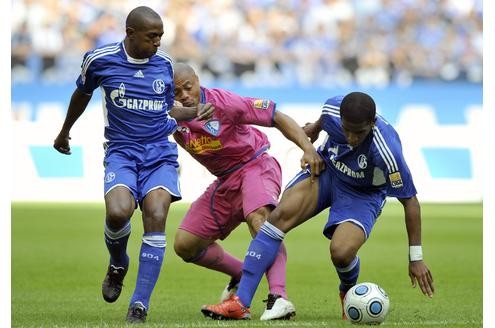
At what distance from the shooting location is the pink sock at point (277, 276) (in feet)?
26.0

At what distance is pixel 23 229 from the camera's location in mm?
17047

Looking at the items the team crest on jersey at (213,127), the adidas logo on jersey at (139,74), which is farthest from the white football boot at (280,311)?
the adidas logo on jersey at (139,74)

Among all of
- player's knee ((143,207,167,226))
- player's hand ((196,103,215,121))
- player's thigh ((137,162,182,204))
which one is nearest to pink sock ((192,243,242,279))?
player's thigh ((137,162,182,204))

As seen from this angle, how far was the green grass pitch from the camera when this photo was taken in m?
7.86

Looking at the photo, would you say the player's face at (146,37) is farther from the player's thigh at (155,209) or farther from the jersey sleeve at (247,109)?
the player's thigh at (155,209)

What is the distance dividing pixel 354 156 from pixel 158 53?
171 centimetres

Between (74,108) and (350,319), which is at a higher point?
(74,108)

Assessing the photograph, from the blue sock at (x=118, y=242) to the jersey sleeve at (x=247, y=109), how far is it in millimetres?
1314

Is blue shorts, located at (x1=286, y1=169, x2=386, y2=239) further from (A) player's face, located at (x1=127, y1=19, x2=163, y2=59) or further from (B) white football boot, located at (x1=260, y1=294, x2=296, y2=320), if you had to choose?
(A) player's face, located at (x1=127, y1=19, x2=163, y2=59)

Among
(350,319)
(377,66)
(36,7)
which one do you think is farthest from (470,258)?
(36,7)

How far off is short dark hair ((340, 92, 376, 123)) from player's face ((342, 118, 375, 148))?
0.04 metres

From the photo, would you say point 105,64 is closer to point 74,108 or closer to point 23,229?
point 74,108
